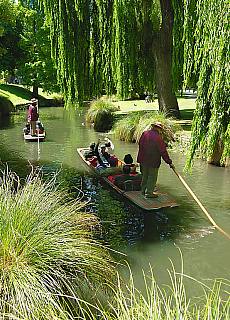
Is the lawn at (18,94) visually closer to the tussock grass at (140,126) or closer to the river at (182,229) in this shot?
the tussock grass at (140,126)

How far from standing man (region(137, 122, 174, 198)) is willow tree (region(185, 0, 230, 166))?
62.6 inches

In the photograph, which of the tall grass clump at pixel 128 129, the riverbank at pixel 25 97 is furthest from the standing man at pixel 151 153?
the riverbank at pixel 25 97

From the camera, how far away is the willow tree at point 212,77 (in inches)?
209

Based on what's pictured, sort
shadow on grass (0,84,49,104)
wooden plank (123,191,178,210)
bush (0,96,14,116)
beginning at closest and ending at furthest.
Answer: wooden plank (123,191,178,210), bush (0,96,14,116), shadow on grass (0,84,49,104)

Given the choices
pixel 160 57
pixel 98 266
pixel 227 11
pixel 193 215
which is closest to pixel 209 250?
pixel 193 215

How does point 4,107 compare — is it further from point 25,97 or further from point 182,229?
point 182,229

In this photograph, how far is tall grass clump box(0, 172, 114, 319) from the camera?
334 cm

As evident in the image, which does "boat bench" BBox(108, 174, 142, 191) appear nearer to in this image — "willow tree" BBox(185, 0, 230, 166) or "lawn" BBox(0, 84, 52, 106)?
"willow tree" BBox(185, 0, 230, 166)

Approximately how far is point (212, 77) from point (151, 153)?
253cm

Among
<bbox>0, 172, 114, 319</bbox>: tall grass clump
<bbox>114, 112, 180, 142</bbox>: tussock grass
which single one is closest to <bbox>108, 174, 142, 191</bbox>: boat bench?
<bbox>0, 172, 114, 319</bbox>: tall grass clump

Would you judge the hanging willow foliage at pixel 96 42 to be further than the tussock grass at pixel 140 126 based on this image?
Yes

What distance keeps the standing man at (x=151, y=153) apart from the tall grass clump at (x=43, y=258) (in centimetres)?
376

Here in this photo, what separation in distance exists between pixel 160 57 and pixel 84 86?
290 centimetres

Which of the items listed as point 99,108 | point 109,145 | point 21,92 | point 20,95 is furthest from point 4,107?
point 109,145
